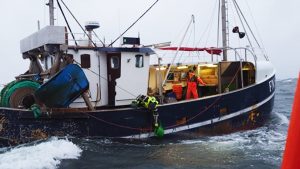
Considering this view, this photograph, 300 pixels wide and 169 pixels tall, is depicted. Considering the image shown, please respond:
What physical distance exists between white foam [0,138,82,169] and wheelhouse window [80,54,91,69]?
2691 mm

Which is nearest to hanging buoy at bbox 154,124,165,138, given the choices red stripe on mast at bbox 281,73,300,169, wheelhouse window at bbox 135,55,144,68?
wheelhouse window at bbox 135,55,144,68

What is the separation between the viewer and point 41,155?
8719 mm

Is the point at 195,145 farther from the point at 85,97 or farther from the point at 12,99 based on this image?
the point at 12,99

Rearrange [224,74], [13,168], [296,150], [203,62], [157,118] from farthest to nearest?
[203,62] < [224,74] < [157,118] < [13,168] < [296,150]

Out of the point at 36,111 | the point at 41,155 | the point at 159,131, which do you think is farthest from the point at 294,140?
the point at 159,131

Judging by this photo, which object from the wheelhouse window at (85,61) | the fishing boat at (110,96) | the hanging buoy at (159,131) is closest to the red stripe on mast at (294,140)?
the fishing boat at (110,96)

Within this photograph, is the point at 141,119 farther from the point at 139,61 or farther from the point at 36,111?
the point at 36,111

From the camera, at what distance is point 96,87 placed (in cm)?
1187

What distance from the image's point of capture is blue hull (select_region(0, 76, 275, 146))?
10398mm

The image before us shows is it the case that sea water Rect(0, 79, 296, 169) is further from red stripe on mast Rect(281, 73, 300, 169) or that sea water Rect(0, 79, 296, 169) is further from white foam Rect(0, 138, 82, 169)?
red stripe on mast Rect(281, 73, 300, 169)

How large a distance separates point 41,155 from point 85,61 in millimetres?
3912

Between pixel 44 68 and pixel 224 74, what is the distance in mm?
7287

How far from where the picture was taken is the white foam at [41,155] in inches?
319

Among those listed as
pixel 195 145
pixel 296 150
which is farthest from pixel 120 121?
pixel 296 150
